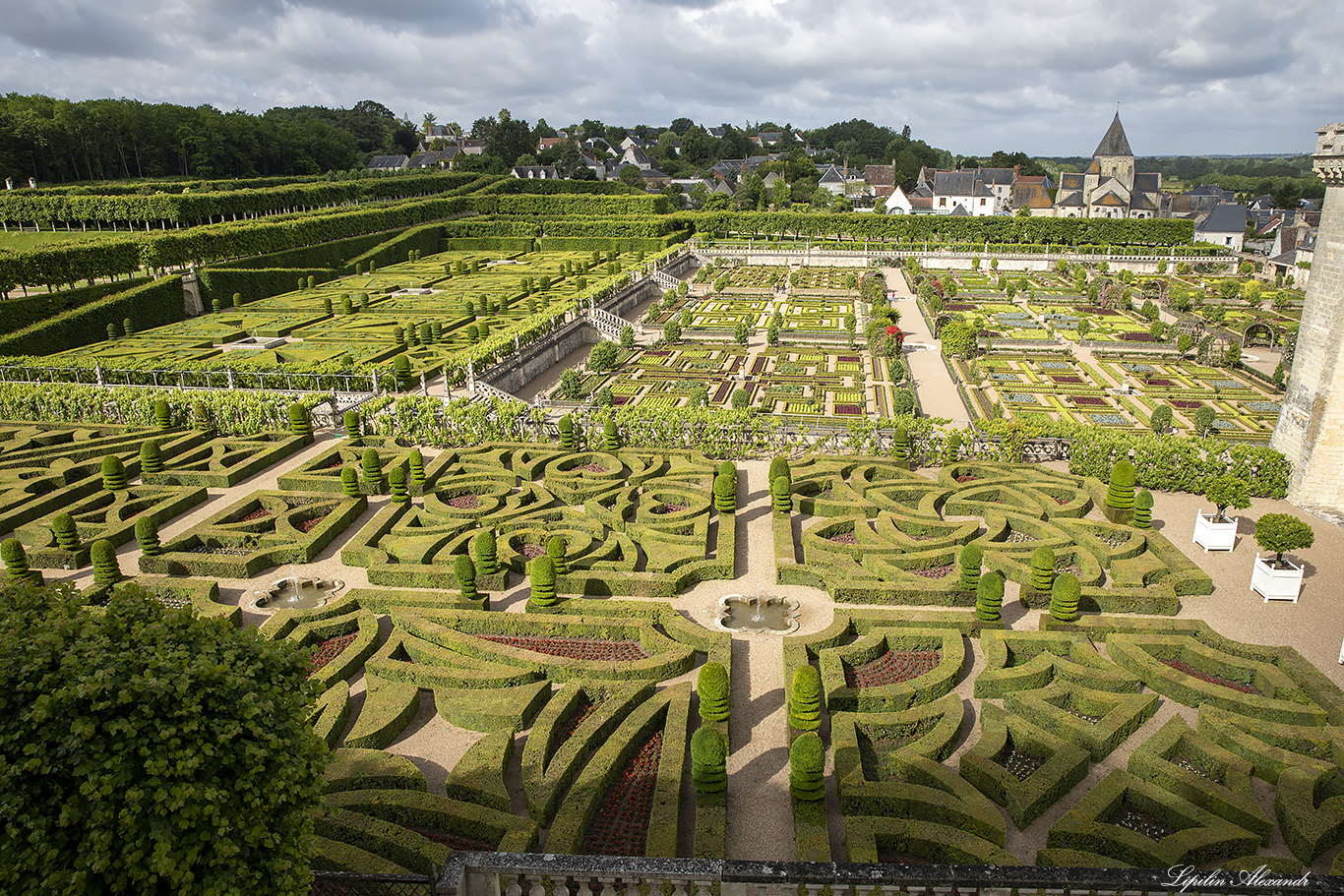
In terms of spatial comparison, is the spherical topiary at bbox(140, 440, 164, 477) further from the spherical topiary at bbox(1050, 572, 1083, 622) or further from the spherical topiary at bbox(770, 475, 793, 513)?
the spherical topiary at bbox(1050, 572, 1083, 622)

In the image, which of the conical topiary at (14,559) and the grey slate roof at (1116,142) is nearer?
the conical topiary at (14,559)

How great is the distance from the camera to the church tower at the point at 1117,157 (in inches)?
4213

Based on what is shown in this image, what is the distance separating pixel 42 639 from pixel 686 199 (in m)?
113

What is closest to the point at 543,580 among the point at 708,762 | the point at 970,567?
the point at 708,762

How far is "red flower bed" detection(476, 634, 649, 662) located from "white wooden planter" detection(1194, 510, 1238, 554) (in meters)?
15.5

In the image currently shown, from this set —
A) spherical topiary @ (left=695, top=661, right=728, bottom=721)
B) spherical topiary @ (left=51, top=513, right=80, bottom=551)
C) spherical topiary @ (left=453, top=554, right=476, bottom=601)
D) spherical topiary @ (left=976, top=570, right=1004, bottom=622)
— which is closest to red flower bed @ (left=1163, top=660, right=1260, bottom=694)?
spherical topiary @ (left=976, top=570, right=1004, bottom=622)

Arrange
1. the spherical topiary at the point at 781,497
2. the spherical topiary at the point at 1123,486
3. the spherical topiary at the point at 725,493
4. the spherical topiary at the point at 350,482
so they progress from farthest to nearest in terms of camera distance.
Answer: the spherical topiary at the point at 350,482 < the spherical topiary at the point at 725,493 < the spherical topiary at the point at 781,497 < the spherical topiary at the point at 1123,486

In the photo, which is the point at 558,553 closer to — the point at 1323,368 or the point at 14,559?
the point at 14,559

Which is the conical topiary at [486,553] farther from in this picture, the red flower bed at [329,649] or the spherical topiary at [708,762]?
the spherical topiary at [708,762]

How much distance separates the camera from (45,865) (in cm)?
744

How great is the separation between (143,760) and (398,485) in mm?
16421

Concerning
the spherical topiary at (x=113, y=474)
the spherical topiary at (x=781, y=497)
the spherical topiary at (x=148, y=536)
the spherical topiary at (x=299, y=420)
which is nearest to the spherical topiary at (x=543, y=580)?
the spherical topiary at (x=781, y=497)

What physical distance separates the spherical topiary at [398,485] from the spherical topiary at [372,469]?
121 centimetres

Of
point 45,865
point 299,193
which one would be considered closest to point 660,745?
point 45,865
